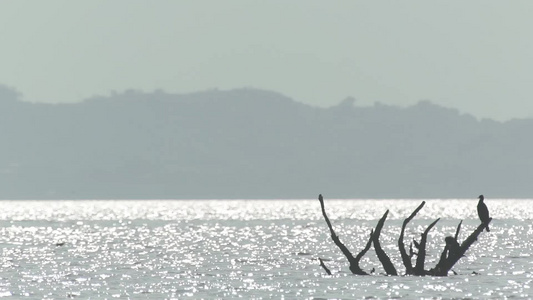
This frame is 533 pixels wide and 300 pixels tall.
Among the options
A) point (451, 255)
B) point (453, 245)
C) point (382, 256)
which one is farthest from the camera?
point (451, 255)

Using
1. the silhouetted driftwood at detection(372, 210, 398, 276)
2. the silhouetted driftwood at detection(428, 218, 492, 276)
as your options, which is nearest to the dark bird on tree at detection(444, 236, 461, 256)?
the silhouetted driftwood at detection(428, 218, 492, 276)

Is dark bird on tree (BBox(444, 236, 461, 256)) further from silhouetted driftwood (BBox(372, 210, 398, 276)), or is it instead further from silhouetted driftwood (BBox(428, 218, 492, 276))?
silhouetted driftwood (BBox(372, 210, 398, 276))

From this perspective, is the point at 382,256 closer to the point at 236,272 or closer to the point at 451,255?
the point at 451,255

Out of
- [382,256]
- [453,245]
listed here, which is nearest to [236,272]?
[382,256]

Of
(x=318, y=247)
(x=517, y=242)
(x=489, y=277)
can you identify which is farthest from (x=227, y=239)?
(x=489, y=277)

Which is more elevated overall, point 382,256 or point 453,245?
point 453,245

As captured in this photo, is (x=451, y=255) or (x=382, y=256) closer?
(x=382, y=256)

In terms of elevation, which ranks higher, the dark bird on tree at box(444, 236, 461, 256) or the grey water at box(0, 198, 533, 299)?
the dark bird on tree at box(444, 236, 461, 256)

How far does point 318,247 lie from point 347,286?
1556 inches

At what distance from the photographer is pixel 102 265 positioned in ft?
241

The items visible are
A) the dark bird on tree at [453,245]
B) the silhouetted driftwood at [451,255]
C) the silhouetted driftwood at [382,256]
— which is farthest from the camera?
the silhouetted driftwood at [451,255]

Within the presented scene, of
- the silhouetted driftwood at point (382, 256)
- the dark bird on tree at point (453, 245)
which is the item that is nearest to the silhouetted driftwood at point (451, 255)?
the dark bird on tree at point (453, 245)

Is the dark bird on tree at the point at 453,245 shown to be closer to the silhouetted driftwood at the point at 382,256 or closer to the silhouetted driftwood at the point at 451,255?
the silhouetted driftwood at the point at 451,255

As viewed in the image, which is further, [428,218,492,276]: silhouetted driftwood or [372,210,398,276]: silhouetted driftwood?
[428,218,492,276]: silhouetted driftwood
